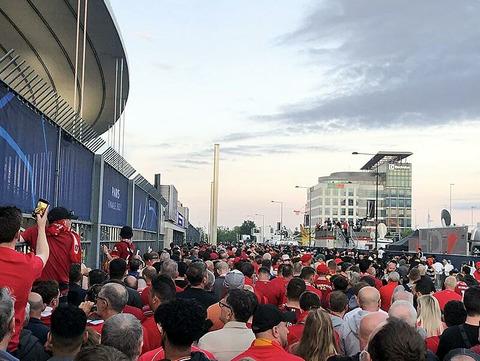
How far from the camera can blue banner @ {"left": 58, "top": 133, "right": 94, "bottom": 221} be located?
13728mm

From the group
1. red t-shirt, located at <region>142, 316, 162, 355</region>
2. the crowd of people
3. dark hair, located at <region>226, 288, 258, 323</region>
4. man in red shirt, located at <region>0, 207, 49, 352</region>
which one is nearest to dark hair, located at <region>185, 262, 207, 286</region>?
the crowd of people

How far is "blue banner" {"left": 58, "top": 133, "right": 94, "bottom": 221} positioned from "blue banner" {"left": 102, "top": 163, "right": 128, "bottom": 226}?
76.4 inches

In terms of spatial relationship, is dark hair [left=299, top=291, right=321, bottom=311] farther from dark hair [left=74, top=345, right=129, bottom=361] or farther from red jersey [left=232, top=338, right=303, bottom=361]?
dark hair [left=74, top=345, right=129, bottom=361]

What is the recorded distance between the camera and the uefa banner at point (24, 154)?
9496 mm

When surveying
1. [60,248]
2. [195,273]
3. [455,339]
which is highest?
[60,248]

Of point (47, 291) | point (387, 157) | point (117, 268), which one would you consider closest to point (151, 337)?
point (47, 291)

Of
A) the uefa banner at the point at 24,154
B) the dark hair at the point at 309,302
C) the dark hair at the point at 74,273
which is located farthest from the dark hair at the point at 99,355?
the uefa banner at the point at 24,154

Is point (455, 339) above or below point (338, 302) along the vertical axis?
below

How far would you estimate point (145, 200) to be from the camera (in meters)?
30.7

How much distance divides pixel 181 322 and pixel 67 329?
0.78 m

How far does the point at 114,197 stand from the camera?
69.6 ft

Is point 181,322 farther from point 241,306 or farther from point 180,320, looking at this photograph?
point 241,306

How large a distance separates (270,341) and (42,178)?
829cm

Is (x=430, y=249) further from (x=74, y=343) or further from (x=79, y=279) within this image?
(x=74, y=343)
